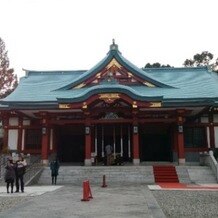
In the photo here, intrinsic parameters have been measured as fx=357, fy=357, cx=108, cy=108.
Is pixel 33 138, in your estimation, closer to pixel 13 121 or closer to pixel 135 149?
pixel 13 121

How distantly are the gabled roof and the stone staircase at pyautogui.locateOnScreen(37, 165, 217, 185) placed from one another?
174 inches

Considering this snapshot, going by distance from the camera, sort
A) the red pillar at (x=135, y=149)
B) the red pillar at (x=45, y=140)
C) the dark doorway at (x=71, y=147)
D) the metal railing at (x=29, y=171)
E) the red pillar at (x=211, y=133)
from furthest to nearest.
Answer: the dark doorway at (x=71, y=147), the red pillar at (x=211, y=133), the red pillar at (x=45, y=140), the red pillar at (x=135, y=149), the metal railing at (x=29, y=171)

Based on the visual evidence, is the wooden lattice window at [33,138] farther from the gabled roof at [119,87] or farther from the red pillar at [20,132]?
the gabled roof at [119,87]

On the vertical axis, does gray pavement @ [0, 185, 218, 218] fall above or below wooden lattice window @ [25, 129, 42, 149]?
below

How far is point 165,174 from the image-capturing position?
2061 cm

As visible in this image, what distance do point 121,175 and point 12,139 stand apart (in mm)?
10191

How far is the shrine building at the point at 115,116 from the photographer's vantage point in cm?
2305

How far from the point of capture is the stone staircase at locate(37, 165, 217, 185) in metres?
19.9

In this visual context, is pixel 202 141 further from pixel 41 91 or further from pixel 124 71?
pixel 41 91

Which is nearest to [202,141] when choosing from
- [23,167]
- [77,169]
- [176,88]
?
[176,88]

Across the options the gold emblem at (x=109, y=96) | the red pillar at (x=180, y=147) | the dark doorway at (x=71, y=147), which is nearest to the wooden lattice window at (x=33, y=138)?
the dark doorway at (x=71, y=147)

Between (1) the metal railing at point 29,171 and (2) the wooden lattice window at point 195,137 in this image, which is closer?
(1) the metal railing at point 29,171

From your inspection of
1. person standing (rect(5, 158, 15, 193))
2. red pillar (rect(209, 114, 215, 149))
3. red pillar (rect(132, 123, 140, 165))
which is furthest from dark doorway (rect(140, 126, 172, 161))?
person standing (rect(5, 158, 15, 193))

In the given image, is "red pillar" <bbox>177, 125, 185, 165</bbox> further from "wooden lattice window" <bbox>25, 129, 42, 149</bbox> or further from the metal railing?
"wooden lattice window" <bbox>25, 129, 42, 149</bbox>
